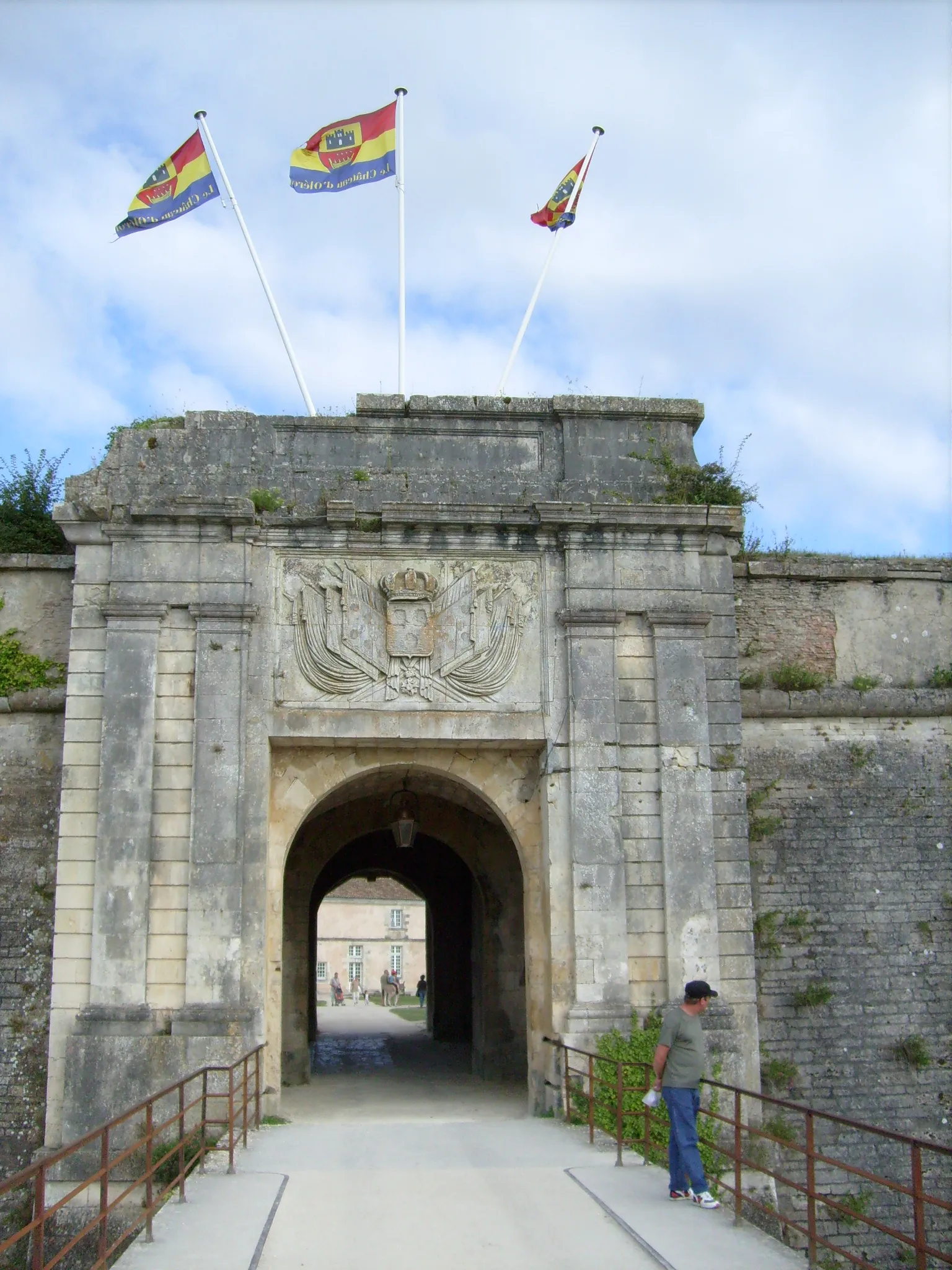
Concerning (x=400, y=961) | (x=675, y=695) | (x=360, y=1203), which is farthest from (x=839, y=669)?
(x=400, y=961)

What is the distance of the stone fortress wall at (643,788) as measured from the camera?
414 inches

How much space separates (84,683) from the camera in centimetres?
1068

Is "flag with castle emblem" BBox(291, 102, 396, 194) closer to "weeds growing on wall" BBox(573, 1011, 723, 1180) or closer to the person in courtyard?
"weeds growing on wall" BBox(573, 1011, 723, 1180)

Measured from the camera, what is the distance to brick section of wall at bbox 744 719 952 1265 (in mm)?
11094

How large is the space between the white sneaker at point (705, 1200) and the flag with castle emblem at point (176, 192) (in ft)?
32.5

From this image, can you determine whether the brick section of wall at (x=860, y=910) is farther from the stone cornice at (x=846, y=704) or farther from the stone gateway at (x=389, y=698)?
the stone gateway at (x=389, y=698)

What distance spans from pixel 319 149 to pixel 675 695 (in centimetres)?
647

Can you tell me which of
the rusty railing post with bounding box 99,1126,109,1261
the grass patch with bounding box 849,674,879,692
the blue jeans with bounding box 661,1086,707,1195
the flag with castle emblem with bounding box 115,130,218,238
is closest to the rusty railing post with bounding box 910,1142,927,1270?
the blue jeans with bounding box 661,1086,707,1195

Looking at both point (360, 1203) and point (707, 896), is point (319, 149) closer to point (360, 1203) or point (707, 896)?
point (707, 896)

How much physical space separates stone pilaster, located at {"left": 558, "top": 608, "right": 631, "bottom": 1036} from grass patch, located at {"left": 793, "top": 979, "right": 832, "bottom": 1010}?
1929 millimetres

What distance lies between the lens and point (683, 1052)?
713 cm

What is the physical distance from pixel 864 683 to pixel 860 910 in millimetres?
2262

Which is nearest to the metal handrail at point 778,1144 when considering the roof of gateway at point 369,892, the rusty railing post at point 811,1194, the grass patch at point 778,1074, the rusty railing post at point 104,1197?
the rusty railing post at point 811,1194

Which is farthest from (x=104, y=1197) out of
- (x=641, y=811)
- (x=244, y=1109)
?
(x=641, y=811)
